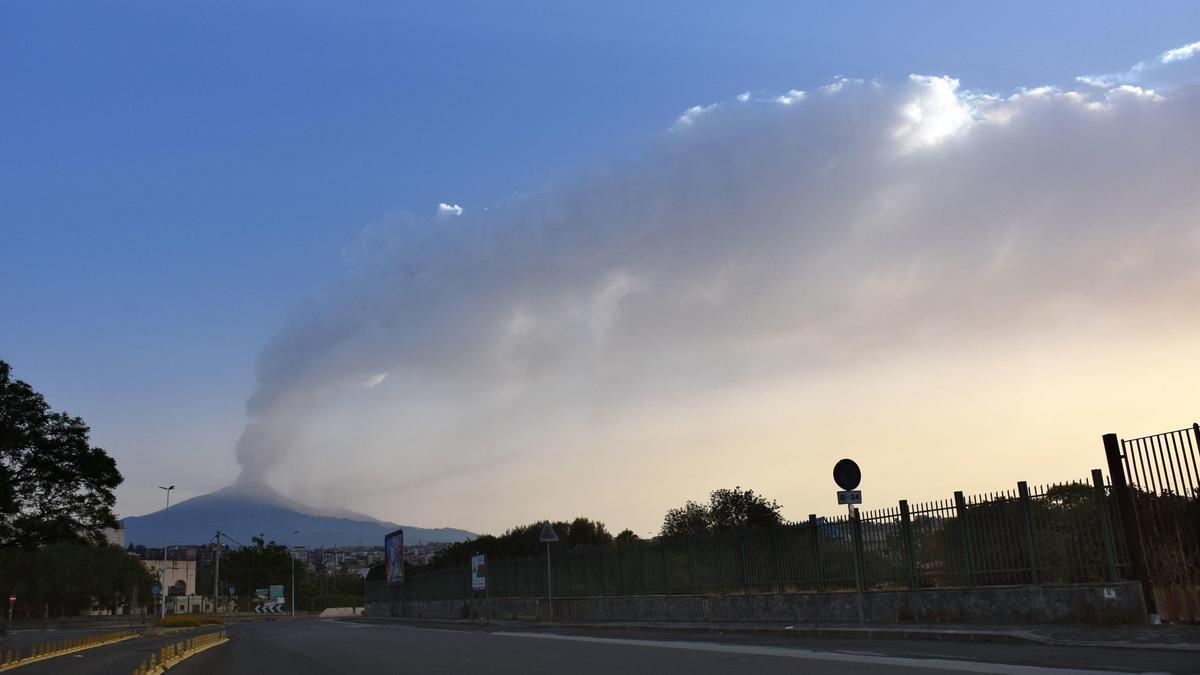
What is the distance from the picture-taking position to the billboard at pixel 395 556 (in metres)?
61.0

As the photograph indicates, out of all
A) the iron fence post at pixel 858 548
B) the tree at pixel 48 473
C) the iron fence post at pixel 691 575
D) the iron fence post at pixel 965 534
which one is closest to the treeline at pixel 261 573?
the tree at pixel 48 473

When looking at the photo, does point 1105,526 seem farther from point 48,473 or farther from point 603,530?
point 603,530

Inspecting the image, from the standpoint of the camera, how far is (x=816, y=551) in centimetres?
2092

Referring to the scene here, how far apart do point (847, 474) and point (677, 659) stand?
21.2ft

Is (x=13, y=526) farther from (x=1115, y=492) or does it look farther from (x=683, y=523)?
(x=1115, y=492)

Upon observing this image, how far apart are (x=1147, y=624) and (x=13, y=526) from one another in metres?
44.9

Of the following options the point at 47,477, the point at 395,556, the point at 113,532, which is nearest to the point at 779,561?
the point at 47,477

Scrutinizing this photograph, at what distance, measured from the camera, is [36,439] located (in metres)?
43.2

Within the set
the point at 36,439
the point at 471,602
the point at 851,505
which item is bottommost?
the point at 471,602

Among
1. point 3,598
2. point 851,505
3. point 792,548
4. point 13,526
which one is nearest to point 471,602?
point 13,526

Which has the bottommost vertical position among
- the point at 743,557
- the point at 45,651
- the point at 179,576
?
the point at 45,651

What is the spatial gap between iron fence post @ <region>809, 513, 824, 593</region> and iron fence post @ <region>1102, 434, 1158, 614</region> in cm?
725

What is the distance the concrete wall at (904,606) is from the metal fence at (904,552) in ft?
0.95

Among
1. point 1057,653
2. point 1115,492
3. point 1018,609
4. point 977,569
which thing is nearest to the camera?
point 1057,653
